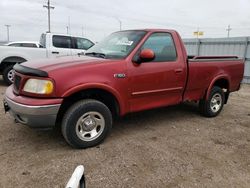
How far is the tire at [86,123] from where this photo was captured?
11.4 ft

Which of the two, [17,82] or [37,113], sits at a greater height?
[17,82]

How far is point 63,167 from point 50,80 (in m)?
1.13

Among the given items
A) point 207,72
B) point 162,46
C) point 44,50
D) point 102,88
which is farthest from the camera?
point 44,50

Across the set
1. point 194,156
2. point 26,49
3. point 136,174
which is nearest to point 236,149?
point 194,156

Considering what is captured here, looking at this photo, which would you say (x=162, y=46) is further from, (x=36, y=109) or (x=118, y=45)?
(x=36, y=109)

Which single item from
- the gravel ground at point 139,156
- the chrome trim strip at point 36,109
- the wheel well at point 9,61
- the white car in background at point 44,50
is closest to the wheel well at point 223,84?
the gravel ground at point 139,156

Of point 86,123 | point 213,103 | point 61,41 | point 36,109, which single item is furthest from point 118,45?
point 61,41

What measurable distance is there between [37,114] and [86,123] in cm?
73

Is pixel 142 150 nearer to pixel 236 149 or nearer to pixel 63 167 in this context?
pixel 63 167

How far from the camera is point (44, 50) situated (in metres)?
9.07

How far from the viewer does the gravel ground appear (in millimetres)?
2951

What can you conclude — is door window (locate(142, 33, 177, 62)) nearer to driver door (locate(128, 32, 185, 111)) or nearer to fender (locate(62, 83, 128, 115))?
driver door (locate(128, 32, 185, 111))

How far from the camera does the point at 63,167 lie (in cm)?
318

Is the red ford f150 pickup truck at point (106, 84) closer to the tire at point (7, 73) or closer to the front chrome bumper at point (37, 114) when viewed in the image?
the front chrome bumper at point (37, 114)
